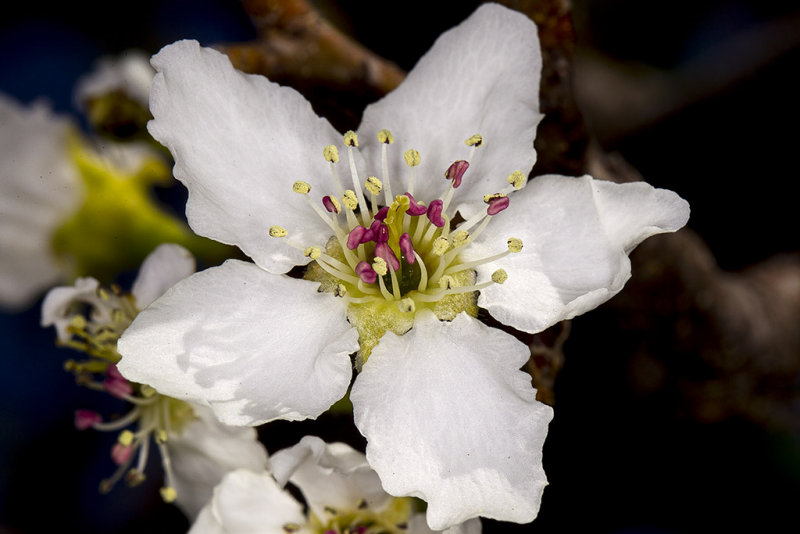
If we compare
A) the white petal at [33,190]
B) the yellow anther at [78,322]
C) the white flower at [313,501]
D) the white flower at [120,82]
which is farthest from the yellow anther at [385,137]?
the white petal at [33,190]

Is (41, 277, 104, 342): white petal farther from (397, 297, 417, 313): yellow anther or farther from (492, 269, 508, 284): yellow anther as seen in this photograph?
(492, 269, 508, 284): yellow anther

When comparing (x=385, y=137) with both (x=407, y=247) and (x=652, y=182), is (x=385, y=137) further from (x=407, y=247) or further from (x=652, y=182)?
(x=652, y=182)

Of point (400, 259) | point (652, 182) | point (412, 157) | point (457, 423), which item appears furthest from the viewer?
point (652, 182)

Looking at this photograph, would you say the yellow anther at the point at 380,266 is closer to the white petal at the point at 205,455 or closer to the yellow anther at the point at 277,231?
the yellow anther at the point at 277,231

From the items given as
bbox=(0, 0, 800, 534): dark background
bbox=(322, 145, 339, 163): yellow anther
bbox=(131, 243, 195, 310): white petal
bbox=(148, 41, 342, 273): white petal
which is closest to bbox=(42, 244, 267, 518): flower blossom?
bbox=(131, 243, 195, 310): white petal

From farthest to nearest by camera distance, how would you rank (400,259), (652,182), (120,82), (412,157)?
(652,182) → (120,82) → (400,259) → (412,157)

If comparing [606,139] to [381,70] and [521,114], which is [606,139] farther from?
[521,114]

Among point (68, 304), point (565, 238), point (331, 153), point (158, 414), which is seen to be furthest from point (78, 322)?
point (565, 238)
